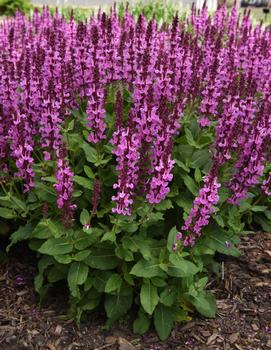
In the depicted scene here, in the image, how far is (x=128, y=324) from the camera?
3.81 meters

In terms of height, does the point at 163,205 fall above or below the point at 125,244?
above

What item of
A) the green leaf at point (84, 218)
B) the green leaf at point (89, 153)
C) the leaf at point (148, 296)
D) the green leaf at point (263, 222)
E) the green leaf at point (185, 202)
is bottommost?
the green leaf at point (263, 222)

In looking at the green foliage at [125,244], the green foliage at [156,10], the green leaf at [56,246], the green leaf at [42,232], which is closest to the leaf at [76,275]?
the green foliage at [125,244]

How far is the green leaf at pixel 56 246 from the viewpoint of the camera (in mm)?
3300

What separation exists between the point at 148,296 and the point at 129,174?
94 centimetres

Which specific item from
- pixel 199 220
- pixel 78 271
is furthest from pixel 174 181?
pixel 78 271

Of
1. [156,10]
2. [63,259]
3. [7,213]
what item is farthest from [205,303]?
[156,10]

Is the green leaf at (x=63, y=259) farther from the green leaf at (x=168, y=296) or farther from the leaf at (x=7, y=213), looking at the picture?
the green leaf at (x=168, y=296)

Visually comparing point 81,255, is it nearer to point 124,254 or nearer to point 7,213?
point 124,254

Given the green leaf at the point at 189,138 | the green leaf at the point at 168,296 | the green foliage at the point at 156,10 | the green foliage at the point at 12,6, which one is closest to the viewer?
the green leaf at the point at 168,296

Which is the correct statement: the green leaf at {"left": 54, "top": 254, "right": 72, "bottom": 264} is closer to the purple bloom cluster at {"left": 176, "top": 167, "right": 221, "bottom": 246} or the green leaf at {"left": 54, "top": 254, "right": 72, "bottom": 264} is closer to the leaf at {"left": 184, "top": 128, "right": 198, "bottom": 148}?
the purple bloom cluster at {"left": 176, "top": 167, "right": 221, "bottom": 246}

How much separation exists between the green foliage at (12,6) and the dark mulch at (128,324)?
697 inches

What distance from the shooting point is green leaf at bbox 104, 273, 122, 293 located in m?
3.43

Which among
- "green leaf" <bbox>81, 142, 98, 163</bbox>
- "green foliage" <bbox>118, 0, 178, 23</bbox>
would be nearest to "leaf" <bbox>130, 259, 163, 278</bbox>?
"green leaf" <bbox>81, 142, 98, 163</bbox>
